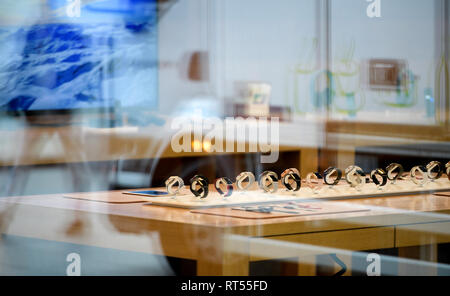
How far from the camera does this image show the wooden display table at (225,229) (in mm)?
1380

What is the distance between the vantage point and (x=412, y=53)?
157 inches

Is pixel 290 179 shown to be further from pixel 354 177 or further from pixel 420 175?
pixel 420 175

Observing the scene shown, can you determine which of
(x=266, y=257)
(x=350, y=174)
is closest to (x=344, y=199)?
(x=350, y=174)

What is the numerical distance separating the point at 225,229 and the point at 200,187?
32 centimetres

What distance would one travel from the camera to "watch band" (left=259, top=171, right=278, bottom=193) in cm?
172

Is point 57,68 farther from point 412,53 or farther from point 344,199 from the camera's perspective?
point 412,53

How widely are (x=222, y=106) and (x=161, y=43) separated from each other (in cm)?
43

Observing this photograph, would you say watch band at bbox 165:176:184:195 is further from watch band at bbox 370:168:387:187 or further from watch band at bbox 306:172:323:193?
watch band at bbox 370:168:387:187

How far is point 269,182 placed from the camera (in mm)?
1726

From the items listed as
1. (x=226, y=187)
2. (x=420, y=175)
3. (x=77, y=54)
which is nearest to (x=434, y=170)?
(x=420, y=175)

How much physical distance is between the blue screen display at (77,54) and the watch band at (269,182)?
1.37 metres

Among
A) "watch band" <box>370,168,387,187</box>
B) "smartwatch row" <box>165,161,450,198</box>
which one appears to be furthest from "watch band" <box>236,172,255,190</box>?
"watch band" <box>370,168,387,187</box>

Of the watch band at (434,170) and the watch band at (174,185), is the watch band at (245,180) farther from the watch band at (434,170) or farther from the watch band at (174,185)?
the watch band at (434,170)

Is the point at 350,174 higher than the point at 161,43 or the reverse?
the reverse
